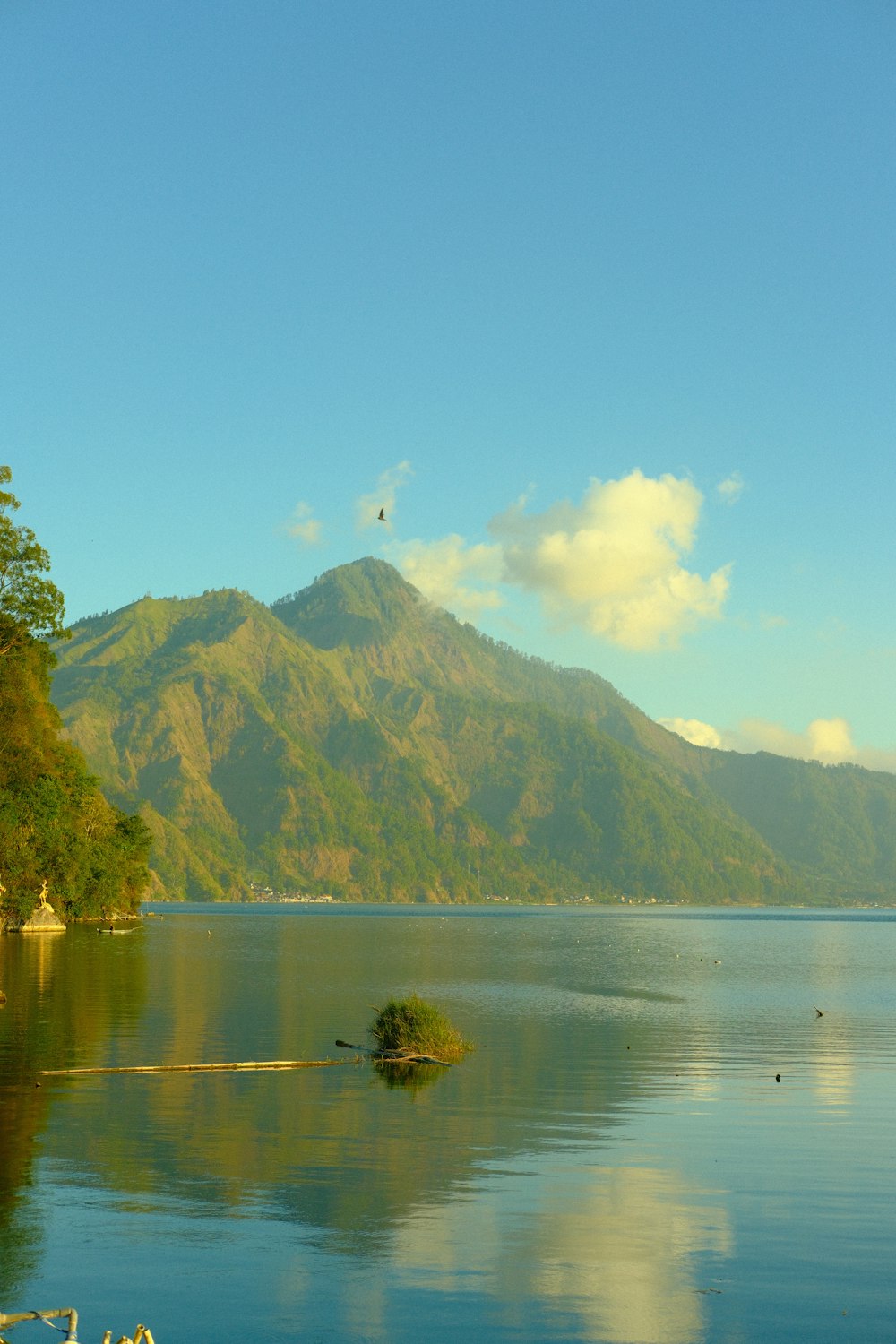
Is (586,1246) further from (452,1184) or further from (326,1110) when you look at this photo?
(326,1110)

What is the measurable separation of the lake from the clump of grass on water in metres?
1.10

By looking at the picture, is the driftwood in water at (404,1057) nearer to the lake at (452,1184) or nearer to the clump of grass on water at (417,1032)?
the clump of grass on water at (417,1032)

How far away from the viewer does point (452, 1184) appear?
2611 cm

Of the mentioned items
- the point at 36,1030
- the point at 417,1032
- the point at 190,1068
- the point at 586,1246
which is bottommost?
the point at 586,1246

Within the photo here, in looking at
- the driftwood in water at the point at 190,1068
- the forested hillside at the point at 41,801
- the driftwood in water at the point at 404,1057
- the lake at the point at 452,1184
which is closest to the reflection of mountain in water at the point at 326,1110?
the lake at the point at 452,1184

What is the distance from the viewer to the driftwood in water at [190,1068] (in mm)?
38406

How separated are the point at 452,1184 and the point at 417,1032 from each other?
20138 mm

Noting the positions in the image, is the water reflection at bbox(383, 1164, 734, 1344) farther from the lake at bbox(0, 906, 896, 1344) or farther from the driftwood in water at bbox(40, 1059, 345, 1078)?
the driftwood in water at bbox(40, 1059, 345, 1078)

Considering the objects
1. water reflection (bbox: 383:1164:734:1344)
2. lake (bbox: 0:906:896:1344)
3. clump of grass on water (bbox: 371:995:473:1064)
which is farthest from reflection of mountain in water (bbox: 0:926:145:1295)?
clump of grass on water (bbox: 371:995:473:1064)

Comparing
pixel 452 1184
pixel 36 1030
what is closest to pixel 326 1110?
pixel 452 1184

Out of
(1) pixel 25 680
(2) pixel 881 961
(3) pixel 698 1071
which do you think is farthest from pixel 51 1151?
(2) pixel 881 961

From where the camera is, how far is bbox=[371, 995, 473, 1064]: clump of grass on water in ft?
151

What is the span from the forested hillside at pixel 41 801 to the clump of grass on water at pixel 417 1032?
52.8 m

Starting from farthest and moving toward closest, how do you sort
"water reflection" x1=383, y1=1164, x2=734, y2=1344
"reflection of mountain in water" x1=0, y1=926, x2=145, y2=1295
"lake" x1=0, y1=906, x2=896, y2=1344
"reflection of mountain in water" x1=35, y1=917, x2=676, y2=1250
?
1. "reflection of mountain in water" x1=35, y1=917, x2=676, y2=1250
2. "reflection of mountain in water" x1=0, y1=926, x2=145, y2=1295
3. "water reflection" x1=383, y1=1164, x2=734, y2=1344
4. "lake" x1=0, y1=906, x2=896, y2=1344
